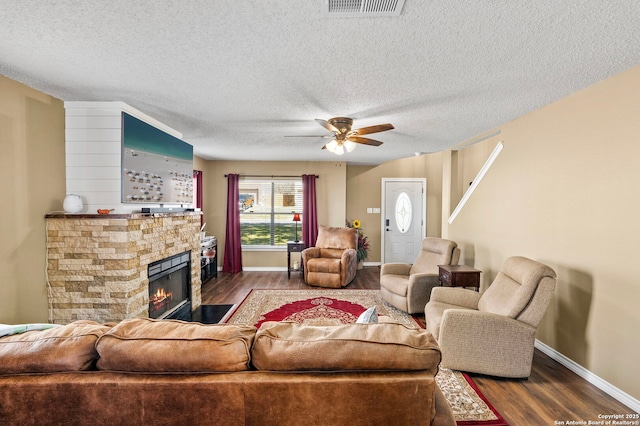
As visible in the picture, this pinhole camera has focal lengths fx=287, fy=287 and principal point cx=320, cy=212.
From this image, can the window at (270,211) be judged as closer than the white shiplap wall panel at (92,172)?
No

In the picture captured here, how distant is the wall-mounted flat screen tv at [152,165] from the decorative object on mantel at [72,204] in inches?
13.6

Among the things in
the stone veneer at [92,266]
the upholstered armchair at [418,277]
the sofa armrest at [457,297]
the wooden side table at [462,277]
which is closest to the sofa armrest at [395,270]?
the upholstered armchair at [418,277]

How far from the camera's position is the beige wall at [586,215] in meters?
2.06

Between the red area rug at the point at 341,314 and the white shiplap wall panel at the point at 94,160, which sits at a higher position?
the white shiplap wall panel at the point at 94,160

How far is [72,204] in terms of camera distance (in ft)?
8.50

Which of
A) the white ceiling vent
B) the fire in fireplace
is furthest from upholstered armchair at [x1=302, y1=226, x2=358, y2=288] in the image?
the white ceiling vent

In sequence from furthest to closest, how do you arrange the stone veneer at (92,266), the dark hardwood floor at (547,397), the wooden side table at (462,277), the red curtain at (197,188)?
1. the red curtain at (197,188)
2. the wooden side table at (462,277)
3. the stone veneer at (92,266)
4. the dark hardwood floor at (547,397)

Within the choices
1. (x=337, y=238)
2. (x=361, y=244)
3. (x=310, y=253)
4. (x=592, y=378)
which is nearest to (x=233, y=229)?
(x=310, y=253)

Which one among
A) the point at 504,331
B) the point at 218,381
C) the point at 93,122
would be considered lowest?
the point at 504,331

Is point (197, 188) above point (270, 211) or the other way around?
above

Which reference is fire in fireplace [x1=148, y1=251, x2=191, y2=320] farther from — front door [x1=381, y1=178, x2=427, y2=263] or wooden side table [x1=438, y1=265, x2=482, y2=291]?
front door [x1=381, y1=178, x2=427, y2=263]

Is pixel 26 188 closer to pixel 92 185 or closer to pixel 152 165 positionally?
pixel 92 185

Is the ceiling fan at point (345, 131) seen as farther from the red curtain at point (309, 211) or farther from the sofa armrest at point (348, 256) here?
the red curtain at point (309, 211)

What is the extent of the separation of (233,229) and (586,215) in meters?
5.35
